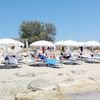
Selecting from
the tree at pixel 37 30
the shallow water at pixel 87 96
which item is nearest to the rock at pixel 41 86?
the shallow water at pixel 87 96

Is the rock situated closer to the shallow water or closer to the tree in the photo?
the shallow water

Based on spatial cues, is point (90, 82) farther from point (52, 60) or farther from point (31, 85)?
point (52, 60)

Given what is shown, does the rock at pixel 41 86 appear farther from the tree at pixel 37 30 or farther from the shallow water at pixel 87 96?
the tree at pixel 37 30

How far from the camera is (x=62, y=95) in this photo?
922 centimetres

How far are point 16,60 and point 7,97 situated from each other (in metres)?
9.97

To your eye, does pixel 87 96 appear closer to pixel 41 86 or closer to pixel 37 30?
pixel 41 86

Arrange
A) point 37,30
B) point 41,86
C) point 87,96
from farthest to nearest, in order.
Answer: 1. point 37,30
2. point 41,86
3. point 87,96

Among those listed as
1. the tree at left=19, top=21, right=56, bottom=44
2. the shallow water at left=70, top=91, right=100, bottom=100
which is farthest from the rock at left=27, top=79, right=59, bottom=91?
the tree at left=19, top=21, right=56, bottom=44

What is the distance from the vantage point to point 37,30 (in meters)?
78.0

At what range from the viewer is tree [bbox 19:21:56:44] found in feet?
253

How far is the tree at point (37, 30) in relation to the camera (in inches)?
3031

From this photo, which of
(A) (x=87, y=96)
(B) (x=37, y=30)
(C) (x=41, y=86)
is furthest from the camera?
(B) (x=37, y=30)

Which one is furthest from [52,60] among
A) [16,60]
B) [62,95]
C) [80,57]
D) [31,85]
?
[62,95]

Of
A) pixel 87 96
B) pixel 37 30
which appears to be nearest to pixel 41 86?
pixel 87 96
